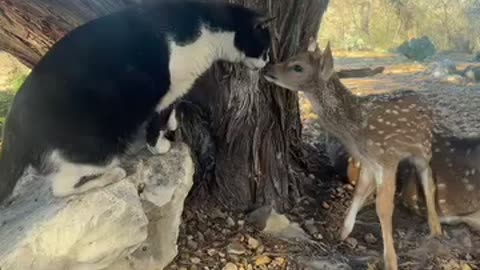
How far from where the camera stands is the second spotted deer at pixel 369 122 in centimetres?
250

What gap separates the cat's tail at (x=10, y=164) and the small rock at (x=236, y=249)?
0.84 meters

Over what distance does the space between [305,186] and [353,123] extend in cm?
64

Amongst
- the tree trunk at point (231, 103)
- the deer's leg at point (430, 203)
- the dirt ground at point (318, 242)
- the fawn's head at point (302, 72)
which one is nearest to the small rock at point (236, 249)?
the dirt ground at point (318, 242)

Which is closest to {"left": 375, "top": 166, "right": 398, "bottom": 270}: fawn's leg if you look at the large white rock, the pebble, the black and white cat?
the pebble

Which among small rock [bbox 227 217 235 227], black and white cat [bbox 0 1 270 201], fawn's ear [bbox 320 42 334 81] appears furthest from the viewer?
small rock [bbox 227 217 235 227]

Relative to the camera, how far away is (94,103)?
86.6 inches

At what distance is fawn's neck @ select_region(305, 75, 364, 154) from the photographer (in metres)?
2.53

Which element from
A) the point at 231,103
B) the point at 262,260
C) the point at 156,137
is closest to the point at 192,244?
the point at 262,260

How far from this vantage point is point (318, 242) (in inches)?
108

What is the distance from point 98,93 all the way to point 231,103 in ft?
2.34

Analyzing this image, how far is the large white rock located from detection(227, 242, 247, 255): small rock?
0.89 ft

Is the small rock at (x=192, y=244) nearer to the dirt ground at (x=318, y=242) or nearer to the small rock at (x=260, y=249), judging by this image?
the dirt ground at (x=318, y=242)

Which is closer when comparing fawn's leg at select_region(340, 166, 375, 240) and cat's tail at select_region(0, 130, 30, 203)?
cat's tail at select_region(0, 130, 30, 203)

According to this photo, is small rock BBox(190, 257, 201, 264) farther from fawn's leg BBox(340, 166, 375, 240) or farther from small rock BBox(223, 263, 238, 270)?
fawn's leg BBox(340, 166, 375, 240)
